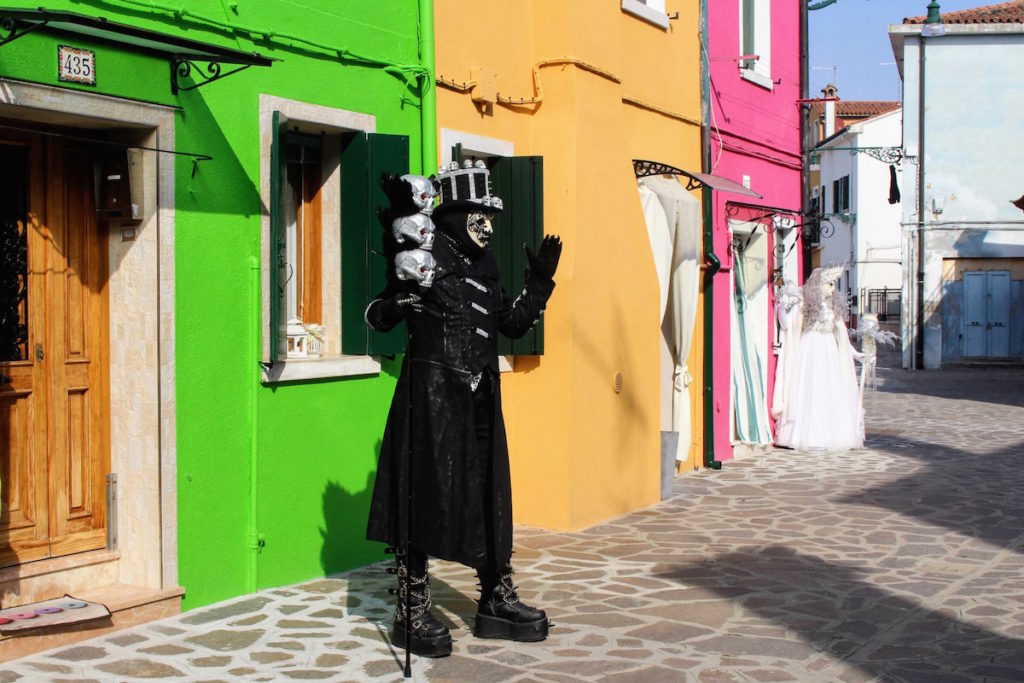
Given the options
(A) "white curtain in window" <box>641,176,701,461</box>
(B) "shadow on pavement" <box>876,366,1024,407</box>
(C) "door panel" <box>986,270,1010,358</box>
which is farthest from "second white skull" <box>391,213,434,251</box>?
(C) "door panel" <box>986,270,1010,358</box>

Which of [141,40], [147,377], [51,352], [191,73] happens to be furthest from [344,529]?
[141,40]

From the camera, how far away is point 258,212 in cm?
706

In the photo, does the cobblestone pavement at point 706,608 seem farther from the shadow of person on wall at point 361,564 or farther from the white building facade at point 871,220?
the white building facade at point 871,220

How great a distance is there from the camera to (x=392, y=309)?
19.2 feet

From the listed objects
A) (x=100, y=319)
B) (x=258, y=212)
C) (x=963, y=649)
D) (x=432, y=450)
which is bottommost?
(x=963, y=649)

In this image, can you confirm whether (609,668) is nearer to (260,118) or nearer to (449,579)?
(449,579)

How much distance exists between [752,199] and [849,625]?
8660 millimetres

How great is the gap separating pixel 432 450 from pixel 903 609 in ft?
10.2

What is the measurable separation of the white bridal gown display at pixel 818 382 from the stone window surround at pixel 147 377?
32.6 feet

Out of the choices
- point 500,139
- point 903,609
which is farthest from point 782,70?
point 903,609

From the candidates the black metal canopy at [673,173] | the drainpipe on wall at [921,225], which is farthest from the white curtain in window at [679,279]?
the drainpipe on wall at [921,225]

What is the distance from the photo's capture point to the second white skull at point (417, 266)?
5688mm

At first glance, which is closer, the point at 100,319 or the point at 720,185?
the point at 100,319

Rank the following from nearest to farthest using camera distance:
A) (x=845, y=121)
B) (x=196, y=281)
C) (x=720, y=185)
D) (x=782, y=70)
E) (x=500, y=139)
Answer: (x=196, y=281)
(x=500, y=139)
(x=720, y=185)
(x=782, y=70)
(x=845, y=121)
